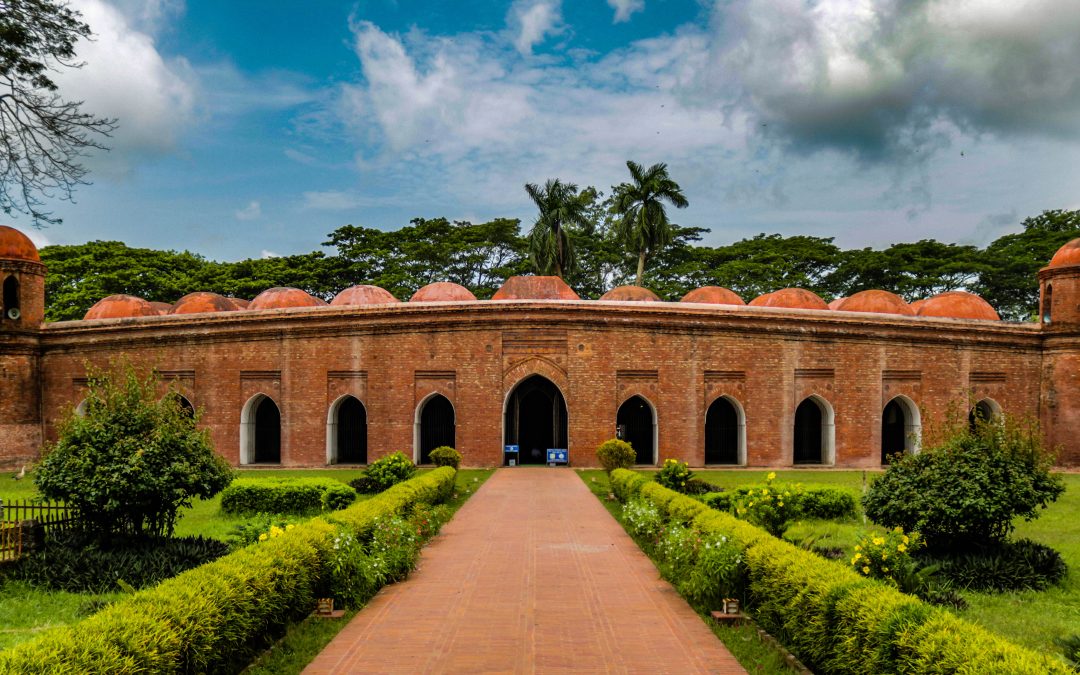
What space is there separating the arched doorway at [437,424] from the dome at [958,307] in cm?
1668

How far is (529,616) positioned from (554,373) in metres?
13.9

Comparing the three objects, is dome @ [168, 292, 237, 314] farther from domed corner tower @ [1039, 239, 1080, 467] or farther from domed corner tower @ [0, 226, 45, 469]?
domed corner tower @ [1039, 239, 1080, 467]

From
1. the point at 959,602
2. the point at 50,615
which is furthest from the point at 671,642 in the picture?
the point at 50,615

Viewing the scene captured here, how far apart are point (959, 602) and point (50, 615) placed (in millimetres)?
8984

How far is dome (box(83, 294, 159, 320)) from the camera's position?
25.5m

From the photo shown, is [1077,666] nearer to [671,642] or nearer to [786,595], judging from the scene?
[786,595]

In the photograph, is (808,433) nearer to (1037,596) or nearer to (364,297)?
(364,297)

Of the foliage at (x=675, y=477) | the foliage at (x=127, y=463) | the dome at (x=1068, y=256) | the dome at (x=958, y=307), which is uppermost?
the dome at (x=1068, y=256)

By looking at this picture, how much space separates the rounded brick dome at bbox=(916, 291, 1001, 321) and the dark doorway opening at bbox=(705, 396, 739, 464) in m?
8.94

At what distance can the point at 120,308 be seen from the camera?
25625mm

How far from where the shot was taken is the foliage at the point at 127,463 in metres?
8.60

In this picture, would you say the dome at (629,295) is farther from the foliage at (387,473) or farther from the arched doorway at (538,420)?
the foliage at (387,473)

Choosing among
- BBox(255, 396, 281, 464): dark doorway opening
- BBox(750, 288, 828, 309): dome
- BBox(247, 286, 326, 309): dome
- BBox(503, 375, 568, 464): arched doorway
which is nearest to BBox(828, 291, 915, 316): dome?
BBox(750, 288, 828, 309): dome

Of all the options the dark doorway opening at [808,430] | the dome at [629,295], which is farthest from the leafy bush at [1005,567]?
the dome at [629,295]
